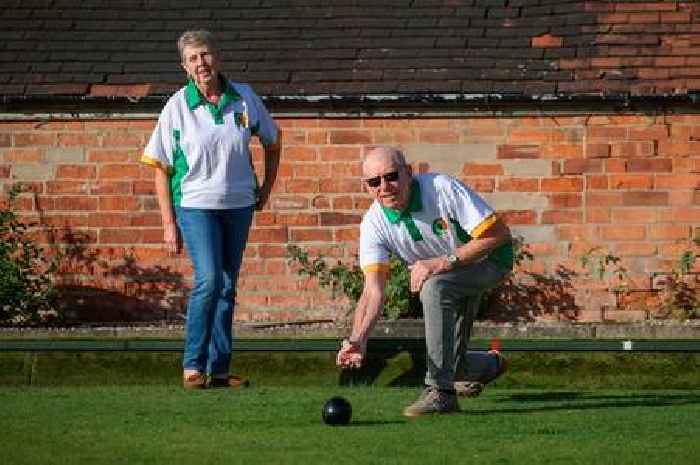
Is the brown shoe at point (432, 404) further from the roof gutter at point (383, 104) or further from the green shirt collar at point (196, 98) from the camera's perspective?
the roof gutter at point (383, 104)

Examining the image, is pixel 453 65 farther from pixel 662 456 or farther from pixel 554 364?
pixel 662 456

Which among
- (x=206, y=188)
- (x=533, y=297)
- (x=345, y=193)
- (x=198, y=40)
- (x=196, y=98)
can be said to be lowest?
(x=533, y=297)

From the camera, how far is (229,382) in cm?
987

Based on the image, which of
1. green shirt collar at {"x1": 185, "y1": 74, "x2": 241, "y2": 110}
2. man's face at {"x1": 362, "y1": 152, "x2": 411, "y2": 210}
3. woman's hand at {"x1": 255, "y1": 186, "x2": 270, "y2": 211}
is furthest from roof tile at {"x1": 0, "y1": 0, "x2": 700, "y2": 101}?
man's face at {"x1": 362, "y1": 152, "x2": 411, "y2": 210}

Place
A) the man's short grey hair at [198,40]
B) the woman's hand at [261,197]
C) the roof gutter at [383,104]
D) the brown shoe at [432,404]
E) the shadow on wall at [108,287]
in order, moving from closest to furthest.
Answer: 1. the brown shoe at [432,404]
2. the man's short grey hair at [198,40]
3. the woman's hand at [261,197]
4. the roof gutter at [383,104]
5. the shadow on wall at [108,287]

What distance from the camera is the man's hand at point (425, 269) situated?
8133mm

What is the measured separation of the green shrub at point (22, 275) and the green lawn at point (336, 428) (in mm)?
4895

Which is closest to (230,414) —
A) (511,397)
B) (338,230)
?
(511,397)

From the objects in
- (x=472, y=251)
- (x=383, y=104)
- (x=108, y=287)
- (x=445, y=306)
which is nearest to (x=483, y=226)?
(x=472, y=251)

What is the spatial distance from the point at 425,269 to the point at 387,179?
17.1 inches

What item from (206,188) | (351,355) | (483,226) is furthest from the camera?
(206,188)

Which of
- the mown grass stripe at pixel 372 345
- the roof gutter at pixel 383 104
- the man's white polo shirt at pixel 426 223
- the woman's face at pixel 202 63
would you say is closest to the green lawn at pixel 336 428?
the mown grass stripe at pixel 372 345

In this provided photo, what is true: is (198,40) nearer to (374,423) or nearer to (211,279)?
(211,279)

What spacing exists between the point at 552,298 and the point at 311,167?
2.22 metres
